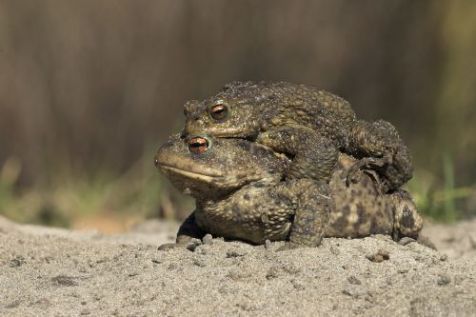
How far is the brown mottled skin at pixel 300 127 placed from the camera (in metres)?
3.55

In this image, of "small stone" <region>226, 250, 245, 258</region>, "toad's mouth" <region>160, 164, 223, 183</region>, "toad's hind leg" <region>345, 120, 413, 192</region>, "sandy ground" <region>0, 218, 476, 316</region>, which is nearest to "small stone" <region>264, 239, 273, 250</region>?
"sandy ground" <region>0, 218, 476, 316</region>

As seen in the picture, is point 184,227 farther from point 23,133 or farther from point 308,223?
point 23,133

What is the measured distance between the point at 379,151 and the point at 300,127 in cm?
40

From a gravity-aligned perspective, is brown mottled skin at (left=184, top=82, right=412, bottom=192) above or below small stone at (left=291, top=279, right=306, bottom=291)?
above

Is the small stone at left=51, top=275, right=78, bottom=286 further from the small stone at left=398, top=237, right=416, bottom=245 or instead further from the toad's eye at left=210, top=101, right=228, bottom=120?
the small stone at left=398, top=237, right=416, bottom=245

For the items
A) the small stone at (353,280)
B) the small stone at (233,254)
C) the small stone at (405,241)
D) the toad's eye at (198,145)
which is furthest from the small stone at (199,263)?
the small stone at (405,241)

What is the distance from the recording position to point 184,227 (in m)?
3.92

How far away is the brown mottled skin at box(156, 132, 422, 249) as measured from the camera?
3.50 meters

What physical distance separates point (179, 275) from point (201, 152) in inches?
22.3

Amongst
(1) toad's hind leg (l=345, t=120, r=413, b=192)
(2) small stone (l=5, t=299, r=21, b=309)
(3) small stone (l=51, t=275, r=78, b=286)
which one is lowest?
(2) small stone (l=5, t=299, r=21, b=309)

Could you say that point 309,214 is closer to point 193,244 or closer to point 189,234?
point 193,244

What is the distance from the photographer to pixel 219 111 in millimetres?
3604

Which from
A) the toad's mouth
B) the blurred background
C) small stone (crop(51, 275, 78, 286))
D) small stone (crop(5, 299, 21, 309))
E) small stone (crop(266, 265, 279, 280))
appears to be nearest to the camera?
small stone (crop(5, 299, 21, 309))

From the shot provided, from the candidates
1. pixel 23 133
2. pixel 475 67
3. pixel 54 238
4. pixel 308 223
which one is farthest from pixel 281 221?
pixel 475 67
